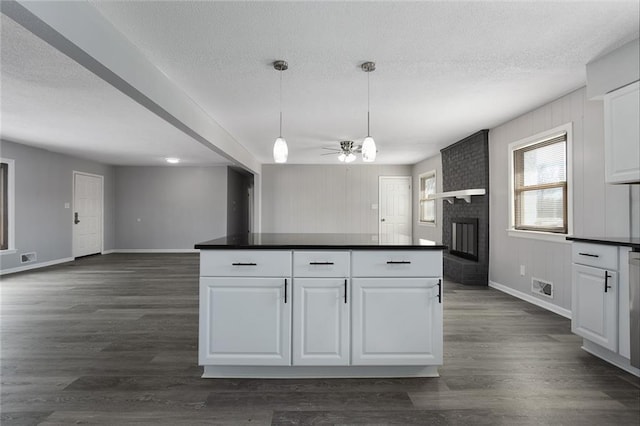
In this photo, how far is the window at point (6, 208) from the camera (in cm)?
605

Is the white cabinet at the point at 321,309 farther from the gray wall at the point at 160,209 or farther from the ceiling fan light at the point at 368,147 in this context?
the gray wall at the point at 160,209

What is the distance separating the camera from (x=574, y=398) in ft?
6.88

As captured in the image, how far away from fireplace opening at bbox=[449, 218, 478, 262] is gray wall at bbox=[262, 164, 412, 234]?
290cm

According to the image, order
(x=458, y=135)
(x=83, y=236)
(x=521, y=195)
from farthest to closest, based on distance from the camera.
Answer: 1. (x=83, y=236)
2. (x=458, y=135)
3. (x=521, y=195)

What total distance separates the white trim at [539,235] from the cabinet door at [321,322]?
2743 mm

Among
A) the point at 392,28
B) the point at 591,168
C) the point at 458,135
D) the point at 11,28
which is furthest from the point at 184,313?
the point at 458,135

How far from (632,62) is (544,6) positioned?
41.6 inches

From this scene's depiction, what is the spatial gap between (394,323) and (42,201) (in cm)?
749

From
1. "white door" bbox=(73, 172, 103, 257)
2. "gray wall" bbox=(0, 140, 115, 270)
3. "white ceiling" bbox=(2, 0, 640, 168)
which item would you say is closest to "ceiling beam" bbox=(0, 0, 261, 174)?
"white ceiling" bbox=(2, 0, 640, 168)

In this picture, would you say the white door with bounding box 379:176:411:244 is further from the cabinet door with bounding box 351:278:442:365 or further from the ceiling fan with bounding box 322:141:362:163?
the cabinet door with bounding box 351:278:442:365

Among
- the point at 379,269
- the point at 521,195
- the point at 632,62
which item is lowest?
the point at 379,269

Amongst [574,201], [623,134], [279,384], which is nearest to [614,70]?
[623,134]

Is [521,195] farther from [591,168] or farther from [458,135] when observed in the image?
[458,135]

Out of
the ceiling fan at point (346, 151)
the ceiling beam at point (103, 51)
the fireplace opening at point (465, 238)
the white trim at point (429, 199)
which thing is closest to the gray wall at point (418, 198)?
the white trim at point (429, 199)
